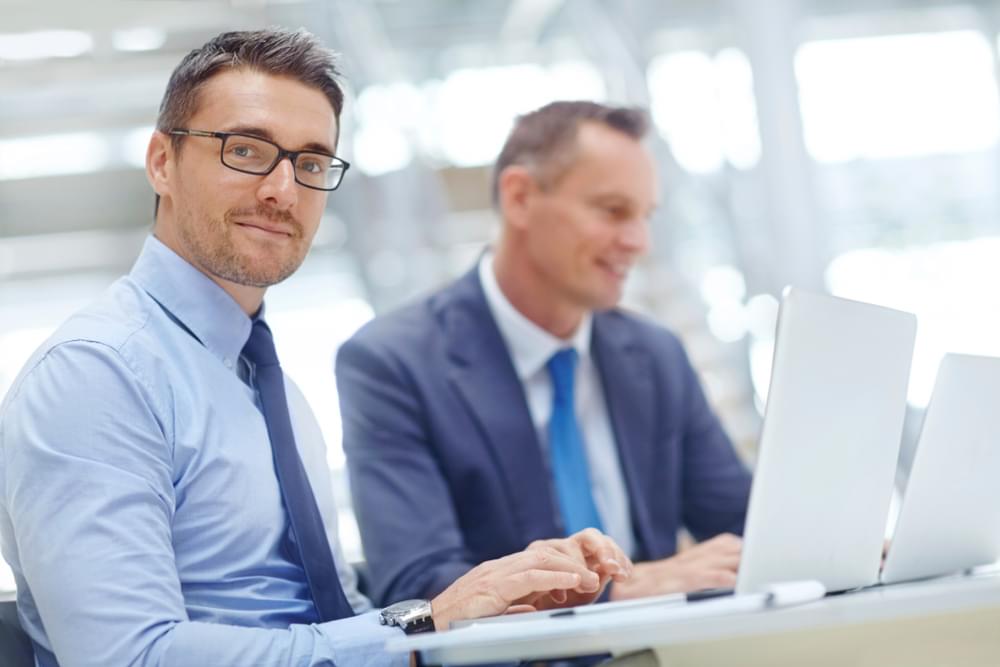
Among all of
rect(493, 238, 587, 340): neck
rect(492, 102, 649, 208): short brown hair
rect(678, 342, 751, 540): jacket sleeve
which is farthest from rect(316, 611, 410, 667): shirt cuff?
rect(492, 102, 649, 208): short brown hair

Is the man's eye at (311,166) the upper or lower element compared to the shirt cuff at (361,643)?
upper

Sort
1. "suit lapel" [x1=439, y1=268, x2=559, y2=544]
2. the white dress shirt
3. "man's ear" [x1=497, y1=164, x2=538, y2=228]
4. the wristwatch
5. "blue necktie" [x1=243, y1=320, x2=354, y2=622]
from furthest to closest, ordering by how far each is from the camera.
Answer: "man's ear" [x1=497, y1=164, x2=538, y2=228], the white dress shirt, "suit lapel" [x1=439, y1=268, x2=559, y2=544], "blue necktie" [x1=243, y1=320, x2=354, y2=622], the wristwatch

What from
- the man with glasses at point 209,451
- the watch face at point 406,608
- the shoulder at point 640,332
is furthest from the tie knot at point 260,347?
the shoulder at point 640,332

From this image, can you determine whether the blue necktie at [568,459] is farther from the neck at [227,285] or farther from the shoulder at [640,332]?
→ the neck at [227,285]

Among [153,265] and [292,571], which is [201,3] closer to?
[153,265]

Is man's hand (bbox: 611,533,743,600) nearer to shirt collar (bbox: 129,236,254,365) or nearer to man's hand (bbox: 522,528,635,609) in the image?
man's hand (bbox: 522,528,635,609)

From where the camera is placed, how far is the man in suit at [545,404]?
181 centimetres

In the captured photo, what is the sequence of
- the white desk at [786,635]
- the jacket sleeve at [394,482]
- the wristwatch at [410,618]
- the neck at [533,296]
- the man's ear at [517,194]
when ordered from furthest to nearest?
the man's ear at [517,194] < the neck at [533,296] < the jacket sleeve at [394,482] < the wristwatch at [410,618] < the white desk at [786,635]

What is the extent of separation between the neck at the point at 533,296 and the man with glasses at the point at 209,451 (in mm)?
738

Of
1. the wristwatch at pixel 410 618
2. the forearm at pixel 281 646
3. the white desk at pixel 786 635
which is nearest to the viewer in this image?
the white desk at pixel 786 635

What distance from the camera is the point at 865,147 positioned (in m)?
3.90

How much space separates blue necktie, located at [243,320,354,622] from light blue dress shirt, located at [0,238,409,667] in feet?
0.04

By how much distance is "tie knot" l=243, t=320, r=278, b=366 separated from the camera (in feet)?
4.54

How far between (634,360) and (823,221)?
5.96 ft
